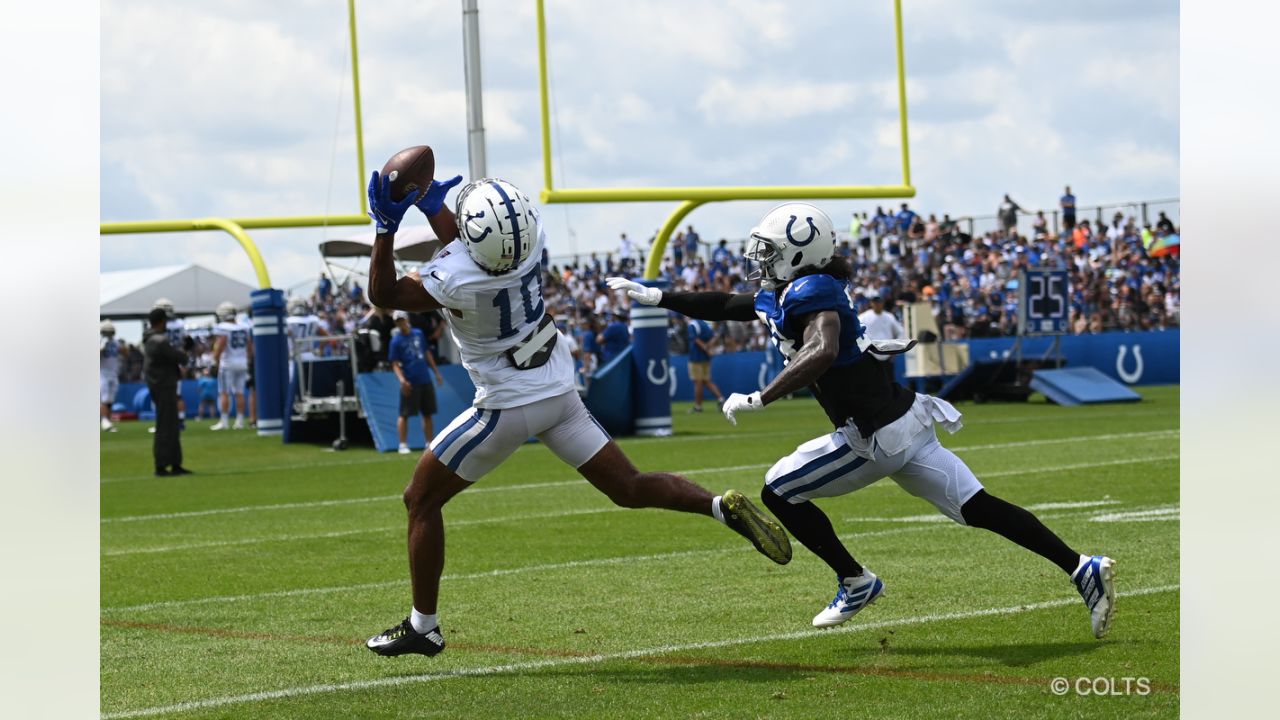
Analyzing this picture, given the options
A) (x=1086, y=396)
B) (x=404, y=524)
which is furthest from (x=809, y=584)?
(x=1086, y=396)

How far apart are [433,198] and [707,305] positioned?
4.01ft

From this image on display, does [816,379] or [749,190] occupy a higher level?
[749,190]

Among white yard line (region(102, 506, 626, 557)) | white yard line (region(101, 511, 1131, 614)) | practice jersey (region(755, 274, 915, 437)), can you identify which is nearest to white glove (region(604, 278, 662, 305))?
practice jersey (region(755, 274, 915, 437))

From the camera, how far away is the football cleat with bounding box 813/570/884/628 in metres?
6.46

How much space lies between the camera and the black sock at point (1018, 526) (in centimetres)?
612

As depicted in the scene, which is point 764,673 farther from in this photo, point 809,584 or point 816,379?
point 809,584

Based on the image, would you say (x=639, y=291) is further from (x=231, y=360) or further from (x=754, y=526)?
(x=231, y=360)

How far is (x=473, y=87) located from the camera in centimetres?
2022

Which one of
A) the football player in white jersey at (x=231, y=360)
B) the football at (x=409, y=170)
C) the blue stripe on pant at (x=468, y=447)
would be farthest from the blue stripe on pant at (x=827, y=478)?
the football player in white jersey at (x=231, y=360)

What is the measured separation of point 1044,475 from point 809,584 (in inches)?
221

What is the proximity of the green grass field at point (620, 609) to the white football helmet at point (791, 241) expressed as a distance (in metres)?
1.43

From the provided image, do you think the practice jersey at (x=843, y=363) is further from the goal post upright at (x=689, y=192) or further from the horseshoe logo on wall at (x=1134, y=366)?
the horseshoe logo on wall at (x=1134, y=366)

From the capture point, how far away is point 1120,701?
509 cm

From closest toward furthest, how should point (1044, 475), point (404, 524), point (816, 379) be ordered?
point (816, 379), point (404, 524), point (1044, 475)
